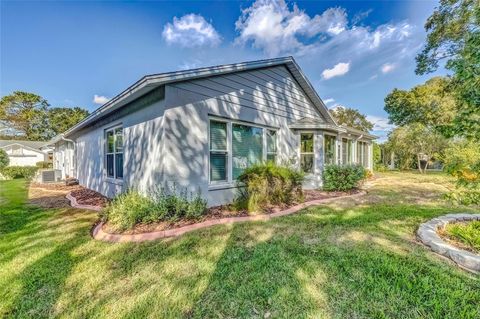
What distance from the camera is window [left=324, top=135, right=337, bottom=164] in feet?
35.9

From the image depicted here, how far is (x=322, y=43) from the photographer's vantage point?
1366 centimetres

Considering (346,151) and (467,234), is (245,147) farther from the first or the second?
(346,151)

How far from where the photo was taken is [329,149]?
11172 mm

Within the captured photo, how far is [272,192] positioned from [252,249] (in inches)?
122

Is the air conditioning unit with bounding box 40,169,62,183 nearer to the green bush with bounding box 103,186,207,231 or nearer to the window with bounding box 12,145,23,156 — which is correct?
the green bush with bounding box 103,186,207,231

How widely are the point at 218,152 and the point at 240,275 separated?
4.17 meters

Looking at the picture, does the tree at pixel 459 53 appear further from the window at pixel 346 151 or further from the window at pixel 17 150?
the window at pixel 17 150

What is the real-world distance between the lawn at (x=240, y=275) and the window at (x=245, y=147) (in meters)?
2.79

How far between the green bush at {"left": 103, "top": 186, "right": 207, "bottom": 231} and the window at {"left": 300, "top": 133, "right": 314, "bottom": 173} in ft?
19.5

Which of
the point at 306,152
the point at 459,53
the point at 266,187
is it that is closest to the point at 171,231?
the point at 266,187

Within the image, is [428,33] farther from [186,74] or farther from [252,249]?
[252,249]

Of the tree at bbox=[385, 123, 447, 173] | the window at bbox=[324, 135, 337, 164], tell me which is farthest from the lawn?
the tree at bbox=[385, 123, 447, 173]

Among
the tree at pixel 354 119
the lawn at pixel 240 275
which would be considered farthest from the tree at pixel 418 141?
the lawn at pixel 240 275

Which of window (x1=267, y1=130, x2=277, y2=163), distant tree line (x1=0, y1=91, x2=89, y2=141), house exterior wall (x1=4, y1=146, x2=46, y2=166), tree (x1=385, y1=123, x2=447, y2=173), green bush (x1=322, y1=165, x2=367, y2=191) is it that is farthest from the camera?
distant tree line (x1=0, y1=91, x2=89, y2=141)
